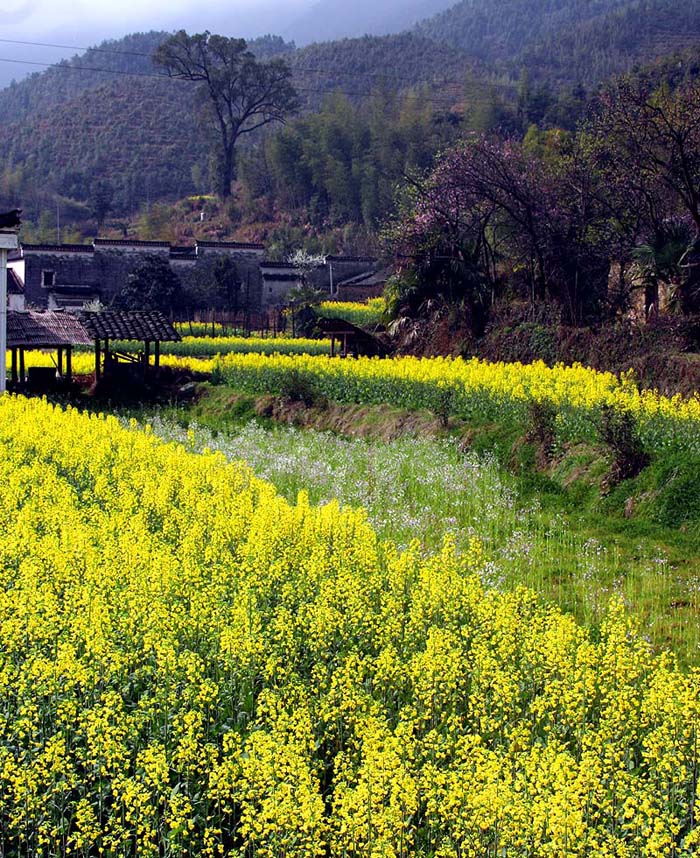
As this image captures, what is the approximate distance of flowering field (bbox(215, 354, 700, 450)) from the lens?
42.5ft

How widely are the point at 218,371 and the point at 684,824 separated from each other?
2039cm

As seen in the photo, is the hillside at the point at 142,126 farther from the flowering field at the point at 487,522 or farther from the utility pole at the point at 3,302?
the flowering field at the point at 487,522

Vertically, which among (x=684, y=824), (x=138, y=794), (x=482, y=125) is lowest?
(x=684, y=824)

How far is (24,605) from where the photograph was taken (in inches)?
246

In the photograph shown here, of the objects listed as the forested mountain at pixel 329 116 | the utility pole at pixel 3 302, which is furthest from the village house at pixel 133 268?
the utility pole at pixel 3 302

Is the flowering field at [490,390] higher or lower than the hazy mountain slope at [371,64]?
lower

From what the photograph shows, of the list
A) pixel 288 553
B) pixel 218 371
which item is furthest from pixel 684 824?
pixel 218 371

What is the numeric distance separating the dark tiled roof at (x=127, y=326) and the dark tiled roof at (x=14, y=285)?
66.5 feet

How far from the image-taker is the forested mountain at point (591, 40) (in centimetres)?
9419

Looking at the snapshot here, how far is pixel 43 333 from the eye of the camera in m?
22.7

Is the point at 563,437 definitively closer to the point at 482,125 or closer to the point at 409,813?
the point at 409,813

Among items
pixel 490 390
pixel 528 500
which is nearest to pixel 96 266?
pixel 490 390

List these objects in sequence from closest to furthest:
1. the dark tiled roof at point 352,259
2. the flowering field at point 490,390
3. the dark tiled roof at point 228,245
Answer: the flowering field at point 490,390 < the dark tiled roof at point 228,245 < the dark tiled roof at point 352,259

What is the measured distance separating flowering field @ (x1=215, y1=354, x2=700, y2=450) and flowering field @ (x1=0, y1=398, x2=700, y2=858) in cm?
541
